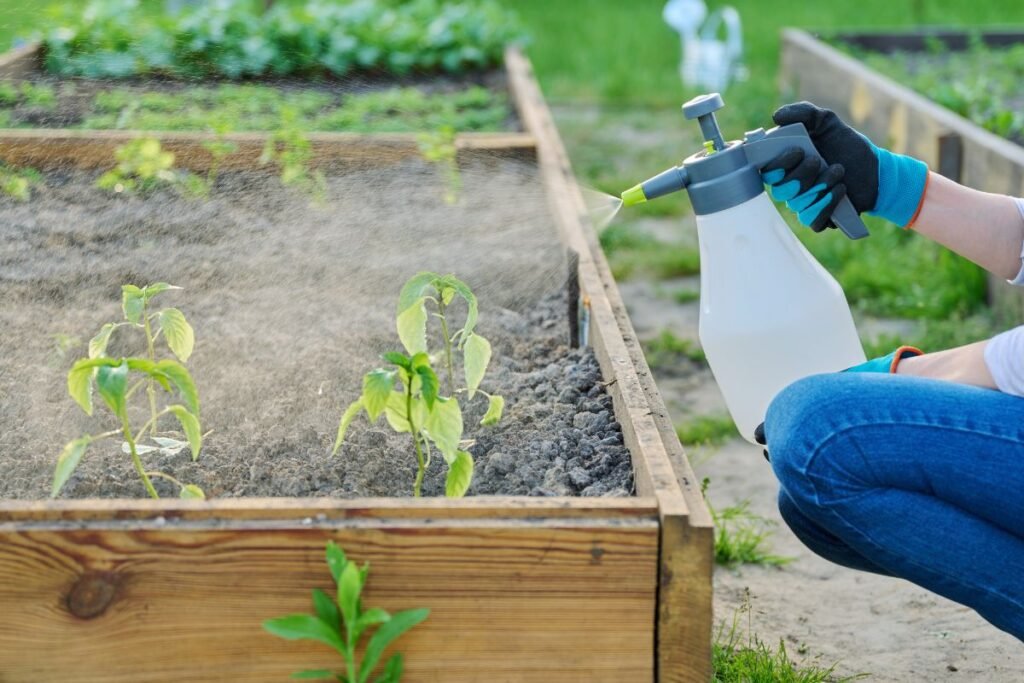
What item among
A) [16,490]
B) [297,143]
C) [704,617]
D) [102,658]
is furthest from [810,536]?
[297,143]

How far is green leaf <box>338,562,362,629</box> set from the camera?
1.39 metres

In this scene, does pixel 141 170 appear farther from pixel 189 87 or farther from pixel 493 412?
pixel 189 87

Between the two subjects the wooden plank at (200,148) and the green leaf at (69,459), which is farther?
A: the wooden plank at (200,148)

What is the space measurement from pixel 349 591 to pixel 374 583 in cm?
7

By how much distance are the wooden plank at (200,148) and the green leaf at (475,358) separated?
195cm

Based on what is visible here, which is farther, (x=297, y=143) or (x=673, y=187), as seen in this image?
(x=297, y=143)

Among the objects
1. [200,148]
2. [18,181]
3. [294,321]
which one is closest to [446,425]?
[294,321]

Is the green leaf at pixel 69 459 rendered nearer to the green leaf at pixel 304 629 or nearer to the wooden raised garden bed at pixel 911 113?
the green leaf at pixel 304 629

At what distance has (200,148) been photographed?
144 inches

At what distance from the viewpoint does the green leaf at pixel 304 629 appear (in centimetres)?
141

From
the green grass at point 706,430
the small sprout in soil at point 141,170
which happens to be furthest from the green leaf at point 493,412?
the small sprout in soil at point 141,170

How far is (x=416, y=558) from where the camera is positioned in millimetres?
1454

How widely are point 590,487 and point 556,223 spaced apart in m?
1.59

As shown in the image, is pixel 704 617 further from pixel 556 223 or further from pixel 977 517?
pixel 556 223
